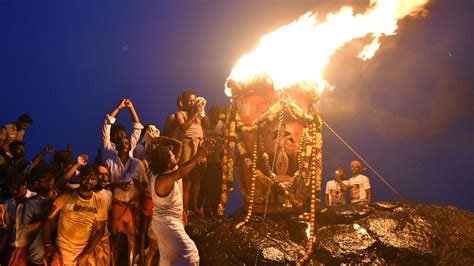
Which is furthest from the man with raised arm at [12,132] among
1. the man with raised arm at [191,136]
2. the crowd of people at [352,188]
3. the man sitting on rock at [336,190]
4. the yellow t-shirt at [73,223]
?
the man sitting on rock at [336,190]

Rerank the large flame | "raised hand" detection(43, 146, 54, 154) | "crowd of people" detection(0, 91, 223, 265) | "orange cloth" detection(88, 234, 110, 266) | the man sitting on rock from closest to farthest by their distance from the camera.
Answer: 1. "crowd of people" detection(0, 91, 223, 265)
2. "orange cloth" detection(88, 234, 110, 266)
3. "raised hand" detection(43, 146, 54, 154)
4. the large flame
5. the man sitting on rock

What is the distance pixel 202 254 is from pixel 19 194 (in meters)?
3.36

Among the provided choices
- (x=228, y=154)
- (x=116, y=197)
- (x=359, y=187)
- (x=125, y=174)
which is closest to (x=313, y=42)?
(x=228, y=154)

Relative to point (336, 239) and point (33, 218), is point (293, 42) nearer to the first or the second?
point (336, 239)

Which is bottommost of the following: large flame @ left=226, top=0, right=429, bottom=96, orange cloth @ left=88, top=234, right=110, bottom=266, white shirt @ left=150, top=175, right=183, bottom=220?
orange cloth @ left=88, top=234, right=110, bottom=266

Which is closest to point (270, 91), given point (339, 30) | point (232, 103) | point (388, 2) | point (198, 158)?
point (232, 103)

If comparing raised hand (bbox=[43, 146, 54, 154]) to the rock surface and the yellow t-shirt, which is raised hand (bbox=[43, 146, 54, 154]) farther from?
the rock surface

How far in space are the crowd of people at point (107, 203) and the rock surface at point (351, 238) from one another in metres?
0.90

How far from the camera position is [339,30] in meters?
9.60

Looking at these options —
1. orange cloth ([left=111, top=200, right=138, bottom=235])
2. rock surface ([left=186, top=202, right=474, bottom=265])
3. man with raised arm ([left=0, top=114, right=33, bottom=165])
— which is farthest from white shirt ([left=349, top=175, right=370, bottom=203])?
man with raised arm ([left=0, top=114, right=33, bottom=165])

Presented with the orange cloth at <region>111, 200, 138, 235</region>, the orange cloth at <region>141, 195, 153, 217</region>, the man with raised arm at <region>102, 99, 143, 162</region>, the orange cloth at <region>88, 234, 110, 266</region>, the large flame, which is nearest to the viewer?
the orange cloth at <region>88, 234, 110, 266</region>

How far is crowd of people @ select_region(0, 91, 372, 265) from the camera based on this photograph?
5520mm

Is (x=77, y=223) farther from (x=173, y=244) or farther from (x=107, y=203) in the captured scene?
(x=173, y=244)

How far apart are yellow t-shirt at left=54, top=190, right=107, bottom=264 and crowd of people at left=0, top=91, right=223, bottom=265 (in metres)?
0.01
